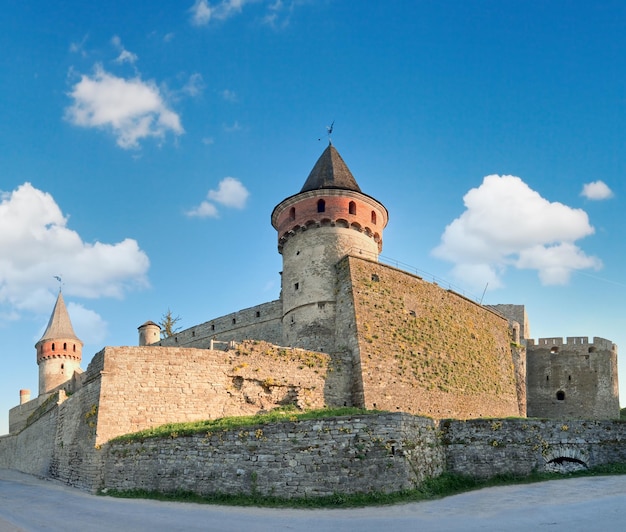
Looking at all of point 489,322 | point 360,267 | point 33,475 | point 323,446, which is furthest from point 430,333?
point 33,475

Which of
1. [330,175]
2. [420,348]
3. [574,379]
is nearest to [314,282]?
[330,175]

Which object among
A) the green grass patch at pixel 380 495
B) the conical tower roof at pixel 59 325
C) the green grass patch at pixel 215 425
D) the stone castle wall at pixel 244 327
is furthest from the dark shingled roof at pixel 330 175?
the conical tower roof at pixel 59 325

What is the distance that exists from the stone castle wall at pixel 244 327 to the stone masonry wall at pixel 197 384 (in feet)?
24.9

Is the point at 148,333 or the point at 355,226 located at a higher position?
the point at 355,226

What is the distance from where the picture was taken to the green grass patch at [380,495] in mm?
17438

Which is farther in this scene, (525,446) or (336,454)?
(525,446)

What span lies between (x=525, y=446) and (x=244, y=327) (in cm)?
2185

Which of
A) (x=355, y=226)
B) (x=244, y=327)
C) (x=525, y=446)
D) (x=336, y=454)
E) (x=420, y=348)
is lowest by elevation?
(x=336, y=454)

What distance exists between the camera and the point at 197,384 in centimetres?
2462

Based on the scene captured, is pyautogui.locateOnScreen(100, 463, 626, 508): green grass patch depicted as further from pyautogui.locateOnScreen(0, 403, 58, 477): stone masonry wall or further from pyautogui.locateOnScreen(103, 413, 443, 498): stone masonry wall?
pyautogui.locateOnScreen(0, 403, 58, 477): stone masonry wall

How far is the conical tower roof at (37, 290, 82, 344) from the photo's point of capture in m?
60.8

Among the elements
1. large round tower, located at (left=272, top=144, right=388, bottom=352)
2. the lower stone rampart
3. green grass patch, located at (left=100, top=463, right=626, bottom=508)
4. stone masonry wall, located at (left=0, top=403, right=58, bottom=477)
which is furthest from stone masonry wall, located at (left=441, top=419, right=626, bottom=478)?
stone masonry wall, located at (left=0, top=403, right=58, bottom=477)

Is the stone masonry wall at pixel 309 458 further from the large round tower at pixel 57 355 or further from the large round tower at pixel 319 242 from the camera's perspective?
the large round tower at pixel 57 355

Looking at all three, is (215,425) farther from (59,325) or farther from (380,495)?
(59,325)
